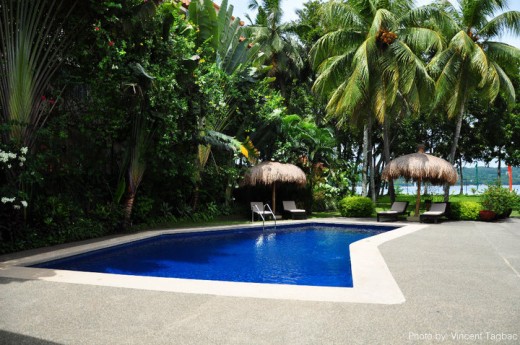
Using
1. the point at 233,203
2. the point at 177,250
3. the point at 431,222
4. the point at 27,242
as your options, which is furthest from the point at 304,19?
the point at 27,242

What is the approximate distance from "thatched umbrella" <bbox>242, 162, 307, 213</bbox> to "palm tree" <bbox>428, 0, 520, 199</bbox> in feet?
21.3

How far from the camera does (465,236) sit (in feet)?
31.6

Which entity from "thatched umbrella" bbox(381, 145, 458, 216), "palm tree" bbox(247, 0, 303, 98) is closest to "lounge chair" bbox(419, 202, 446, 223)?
"thatched umbrella" bbox(381, 145, 458, 216)

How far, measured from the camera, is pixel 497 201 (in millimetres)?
14625

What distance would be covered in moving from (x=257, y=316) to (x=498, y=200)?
1393 centimetres

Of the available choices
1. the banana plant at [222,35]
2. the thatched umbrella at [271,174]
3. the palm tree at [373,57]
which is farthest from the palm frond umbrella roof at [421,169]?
the banana plant at [222,35]

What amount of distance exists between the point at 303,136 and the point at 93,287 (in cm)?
1333

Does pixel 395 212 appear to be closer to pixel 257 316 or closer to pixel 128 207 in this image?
pixel 128 207

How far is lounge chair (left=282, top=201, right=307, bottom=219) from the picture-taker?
14.8 meters

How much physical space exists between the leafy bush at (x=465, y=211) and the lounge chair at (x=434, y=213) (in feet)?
2.51

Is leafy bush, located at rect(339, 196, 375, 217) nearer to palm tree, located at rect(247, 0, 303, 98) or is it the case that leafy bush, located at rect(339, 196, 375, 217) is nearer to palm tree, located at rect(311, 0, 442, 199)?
palm tree, located at rect(311, 0, 442, 199)

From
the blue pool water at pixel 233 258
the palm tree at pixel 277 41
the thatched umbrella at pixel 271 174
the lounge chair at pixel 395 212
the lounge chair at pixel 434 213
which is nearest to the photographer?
the blue pool water at pixel 233 258

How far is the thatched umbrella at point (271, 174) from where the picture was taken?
562 inches

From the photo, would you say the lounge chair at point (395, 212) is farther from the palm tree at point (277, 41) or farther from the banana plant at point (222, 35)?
the palm tree at point (277, 41)
